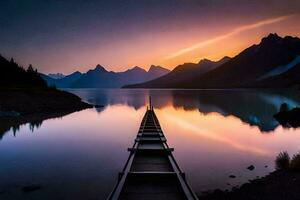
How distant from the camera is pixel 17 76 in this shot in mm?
102688

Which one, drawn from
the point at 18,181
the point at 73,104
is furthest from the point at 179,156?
the point at 73,104

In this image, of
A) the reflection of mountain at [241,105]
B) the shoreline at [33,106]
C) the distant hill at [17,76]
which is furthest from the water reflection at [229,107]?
the distant hill at [17,76]

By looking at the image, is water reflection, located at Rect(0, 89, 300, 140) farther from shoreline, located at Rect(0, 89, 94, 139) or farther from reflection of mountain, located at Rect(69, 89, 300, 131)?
shoreline, located at Rect(0, 89, 94, 139)

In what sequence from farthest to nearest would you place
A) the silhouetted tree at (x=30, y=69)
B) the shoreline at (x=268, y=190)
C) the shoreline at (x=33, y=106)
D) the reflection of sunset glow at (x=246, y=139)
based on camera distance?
the silhouetted tree at (x=30, y=69), the shoreline at (x=33, y=106), the reflection of sunset glow at (x=246, y=139), the shoreline at (x=268, y=190)

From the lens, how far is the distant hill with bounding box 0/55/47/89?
97.4 m

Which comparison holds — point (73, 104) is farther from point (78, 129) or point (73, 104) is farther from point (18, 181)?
point (18, 181)

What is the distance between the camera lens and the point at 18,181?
49.8ft

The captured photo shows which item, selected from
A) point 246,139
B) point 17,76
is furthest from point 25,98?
point 246,139

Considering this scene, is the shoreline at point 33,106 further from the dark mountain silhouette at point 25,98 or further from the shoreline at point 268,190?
the shoreline at point 268,190

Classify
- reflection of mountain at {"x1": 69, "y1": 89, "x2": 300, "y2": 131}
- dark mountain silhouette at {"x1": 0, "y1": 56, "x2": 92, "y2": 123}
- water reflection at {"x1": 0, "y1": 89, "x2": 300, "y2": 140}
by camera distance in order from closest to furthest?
water reflection at {"x1": 0, "y1": 89, "x2": 300, "y2": 140} → reflection of mountain at {"x1": 69, "y1": 89, "x2": 300, "y2": 131} → dark mountain silhouette at {"x1": 0, "y1": 56, "x2": 92, "y2": 123}

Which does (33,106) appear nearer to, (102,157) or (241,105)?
(102,157)

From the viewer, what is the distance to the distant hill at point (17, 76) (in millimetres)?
97400

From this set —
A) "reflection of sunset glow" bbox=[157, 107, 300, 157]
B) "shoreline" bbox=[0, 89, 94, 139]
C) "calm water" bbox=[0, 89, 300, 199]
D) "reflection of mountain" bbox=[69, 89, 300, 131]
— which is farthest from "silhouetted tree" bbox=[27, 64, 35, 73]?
"reflection of sunset glow" bbox=[157, 107, 300, 157]

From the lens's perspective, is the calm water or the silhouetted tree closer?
the calm water
